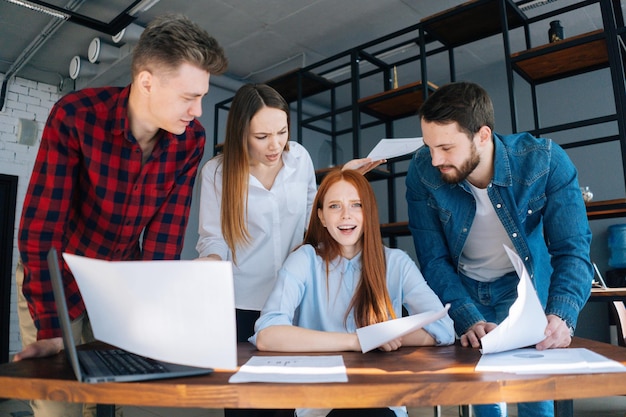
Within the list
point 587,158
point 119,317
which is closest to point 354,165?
point 119,317

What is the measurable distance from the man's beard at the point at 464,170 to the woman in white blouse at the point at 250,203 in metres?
0.49

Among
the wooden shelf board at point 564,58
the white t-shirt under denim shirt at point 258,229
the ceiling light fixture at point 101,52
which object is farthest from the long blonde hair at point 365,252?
the ceiling light fixture at point 101,52

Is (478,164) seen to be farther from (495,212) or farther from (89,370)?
(89,370)

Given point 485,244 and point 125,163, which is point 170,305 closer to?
point 125,163

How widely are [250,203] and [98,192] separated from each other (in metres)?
0.45

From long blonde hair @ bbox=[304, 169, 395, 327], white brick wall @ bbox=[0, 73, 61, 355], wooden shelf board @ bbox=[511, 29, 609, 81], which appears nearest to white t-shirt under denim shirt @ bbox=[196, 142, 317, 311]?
long blonde hair @ bbox=[304, 169, 395, 327]

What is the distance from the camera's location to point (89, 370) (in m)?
0.67

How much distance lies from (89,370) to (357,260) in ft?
2.62

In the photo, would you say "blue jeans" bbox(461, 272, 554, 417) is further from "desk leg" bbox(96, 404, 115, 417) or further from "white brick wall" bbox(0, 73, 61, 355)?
"white brick wall" bbox(0, 73, 61, 355)

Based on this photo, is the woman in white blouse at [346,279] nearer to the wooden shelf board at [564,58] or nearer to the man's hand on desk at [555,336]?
the man's hand on desk at [555,336]

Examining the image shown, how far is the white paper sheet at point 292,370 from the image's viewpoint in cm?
65

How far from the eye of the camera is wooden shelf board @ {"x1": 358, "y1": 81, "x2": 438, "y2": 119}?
349cm

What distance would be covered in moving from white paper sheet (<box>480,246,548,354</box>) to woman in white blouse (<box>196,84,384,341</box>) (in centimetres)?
76

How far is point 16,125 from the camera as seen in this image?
4.96 meters
